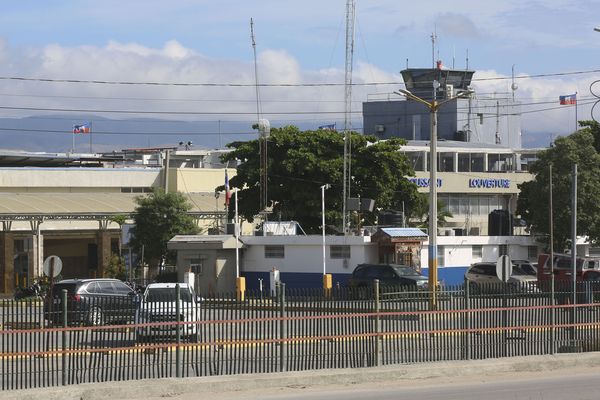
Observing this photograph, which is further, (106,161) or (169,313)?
(106,161)

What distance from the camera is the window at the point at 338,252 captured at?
49781 millimetres

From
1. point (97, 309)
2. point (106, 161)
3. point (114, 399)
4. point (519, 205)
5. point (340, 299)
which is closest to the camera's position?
point (114, 399)

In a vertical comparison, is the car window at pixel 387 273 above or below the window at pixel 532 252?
below

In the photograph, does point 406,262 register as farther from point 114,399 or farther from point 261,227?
point 114,399

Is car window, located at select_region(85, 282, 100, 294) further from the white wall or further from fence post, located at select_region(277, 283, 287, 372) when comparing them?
the white wall

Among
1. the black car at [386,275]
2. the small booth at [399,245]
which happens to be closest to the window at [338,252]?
the small booth at [399,245]

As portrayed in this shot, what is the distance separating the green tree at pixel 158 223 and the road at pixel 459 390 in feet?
135

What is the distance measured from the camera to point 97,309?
1862 cm

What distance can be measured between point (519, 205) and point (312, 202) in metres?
13.8

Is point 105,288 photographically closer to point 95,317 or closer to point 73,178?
point 95,317

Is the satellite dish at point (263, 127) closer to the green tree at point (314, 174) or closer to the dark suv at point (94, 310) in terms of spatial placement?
the green tree at point (314, 174)

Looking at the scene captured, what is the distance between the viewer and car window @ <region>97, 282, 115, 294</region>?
112 feet

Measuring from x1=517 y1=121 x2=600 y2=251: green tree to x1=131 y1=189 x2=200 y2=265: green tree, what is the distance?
20.7 m

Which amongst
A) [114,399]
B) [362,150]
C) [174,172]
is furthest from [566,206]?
[114,399]
